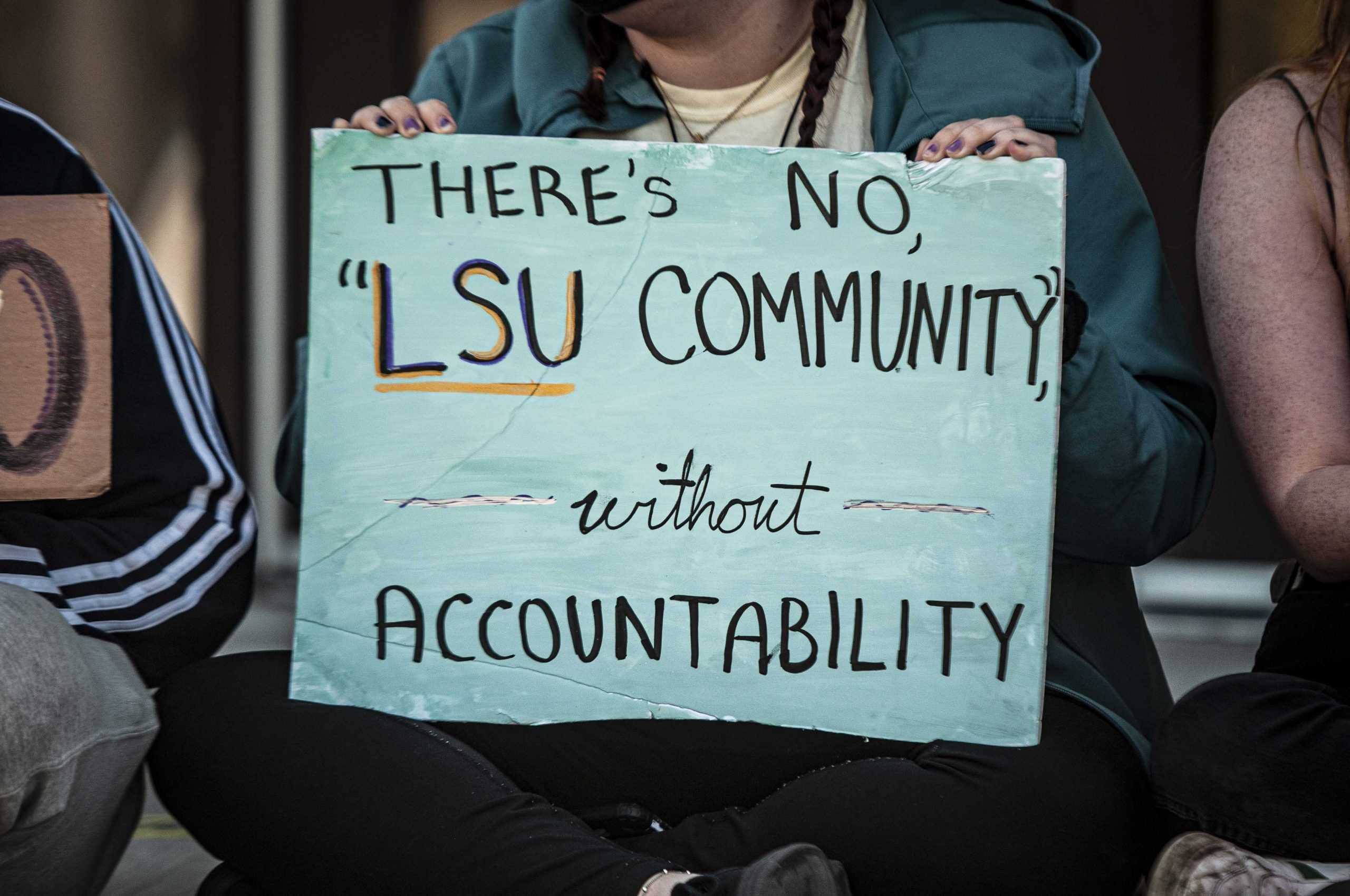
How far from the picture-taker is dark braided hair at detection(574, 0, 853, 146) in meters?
1.28

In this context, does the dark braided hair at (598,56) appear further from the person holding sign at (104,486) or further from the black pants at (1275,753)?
the black pants at (1275,753)

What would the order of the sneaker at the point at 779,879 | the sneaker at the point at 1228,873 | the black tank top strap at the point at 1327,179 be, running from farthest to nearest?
the black tank top strap at the point at 1327,179 → the sneaker at the point at 1228,873 → the sneaker at the point at 779,879

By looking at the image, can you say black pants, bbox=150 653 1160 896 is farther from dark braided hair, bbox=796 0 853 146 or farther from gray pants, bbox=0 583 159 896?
dark braided hair, bbox=796 0 853 146

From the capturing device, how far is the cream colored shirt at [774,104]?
132 centimetres

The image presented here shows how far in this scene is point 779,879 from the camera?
2.90 ft

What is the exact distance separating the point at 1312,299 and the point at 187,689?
108cm

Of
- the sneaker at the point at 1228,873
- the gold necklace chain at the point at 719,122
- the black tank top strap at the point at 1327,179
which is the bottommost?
the sneaker at the point at 1228,873

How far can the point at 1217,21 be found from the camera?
2.83 meters

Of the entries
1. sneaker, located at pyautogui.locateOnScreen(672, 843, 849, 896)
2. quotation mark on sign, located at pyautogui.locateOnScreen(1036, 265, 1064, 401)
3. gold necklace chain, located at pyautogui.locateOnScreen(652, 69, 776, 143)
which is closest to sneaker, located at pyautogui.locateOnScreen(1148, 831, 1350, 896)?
sneaker, located at pyautogui.locateOnScreen(672, 843, 849, 896)

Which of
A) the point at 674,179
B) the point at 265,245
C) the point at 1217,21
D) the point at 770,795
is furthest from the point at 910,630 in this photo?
the point at 265,245

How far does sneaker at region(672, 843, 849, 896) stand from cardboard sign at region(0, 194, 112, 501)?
0.65 metres

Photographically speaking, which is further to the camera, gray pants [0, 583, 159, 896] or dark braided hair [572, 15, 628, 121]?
dark braided hair [572, 15, 628, 121]

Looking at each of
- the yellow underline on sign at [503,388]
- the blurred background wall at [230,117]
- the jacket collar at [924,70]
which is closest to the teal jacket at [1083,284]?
the jacket collar at [924,70]

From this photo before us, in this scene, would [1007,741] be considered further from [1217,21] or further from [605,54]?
[1217,21]
